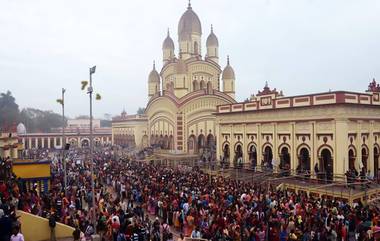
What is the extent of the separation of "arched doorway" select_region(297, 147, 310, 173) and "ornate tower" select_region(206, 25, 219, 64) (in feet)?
96.1

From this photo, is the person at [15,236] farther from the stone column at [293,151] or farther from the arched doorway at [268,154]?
the arched doorway at [268,154]

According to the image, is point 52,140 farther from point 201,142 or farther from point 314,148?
point 314,148

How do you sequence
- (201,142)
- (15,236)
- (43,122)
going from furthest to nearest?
(43,122) → (201,142) → (15,236)

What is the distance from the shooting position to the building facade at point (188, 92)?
159 ft

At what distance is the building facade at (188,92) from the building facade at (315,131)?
13710 mm

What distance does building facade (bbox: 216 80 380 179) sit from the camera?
26047 mm

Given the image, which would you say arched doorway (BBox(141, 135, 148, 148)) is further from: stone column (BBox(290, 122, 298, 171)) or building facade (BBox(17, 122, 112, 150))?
stone column (BBox(290, 122, 298, 171))

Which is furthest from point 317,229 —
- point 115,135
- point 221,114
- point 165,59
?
point 115,135

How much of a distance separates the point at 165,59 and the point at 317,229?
48924mm

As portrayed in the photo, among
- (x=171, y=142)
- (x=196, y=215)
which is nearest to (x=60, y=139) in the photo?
(x=171, y=142)

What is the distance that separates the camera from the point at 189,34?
53562mm

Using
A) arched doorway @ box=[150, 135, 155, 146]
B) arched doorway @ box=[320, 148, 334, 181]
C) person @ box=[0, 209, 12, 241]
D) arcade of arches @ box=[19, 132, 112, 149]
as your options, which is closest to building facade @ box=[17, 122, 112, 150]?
arcade of arches @ box=[19, 132, 112, 149]

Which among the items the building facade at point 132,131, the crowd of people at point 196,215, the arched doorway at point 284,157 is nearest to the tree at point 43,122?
the building facade at point 132,131

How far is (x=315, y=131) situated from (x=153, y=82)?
40669 millimetres
